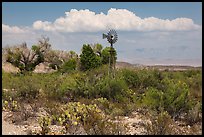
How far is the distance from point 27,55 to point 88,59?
17.5 ft

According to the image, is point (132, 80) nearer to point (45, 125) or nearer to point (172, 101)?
point (172, 101)

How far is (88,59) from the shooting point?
28.1 m

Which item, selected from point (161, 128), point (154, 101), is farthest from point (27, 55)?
point (161, 128)

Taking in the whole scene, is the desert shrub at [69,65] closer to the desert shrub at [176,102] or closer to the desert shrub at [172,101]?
the desert shrub at [172,101]

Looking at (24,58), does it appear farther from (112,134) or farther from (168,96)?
(112,134)

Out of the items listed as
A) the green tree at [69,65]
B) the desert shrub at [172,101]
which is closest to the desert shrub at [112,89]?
the desert shrub at [172,101]

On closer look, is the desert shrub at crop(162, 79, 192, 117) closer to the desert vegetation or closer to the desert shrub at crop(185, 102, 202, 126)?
the desert vegetation

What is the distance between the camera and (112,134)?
6.36m

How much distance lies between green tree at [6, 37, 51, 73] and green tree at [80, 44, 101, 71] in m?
4.07

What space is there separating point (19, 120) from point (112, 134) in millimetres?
2732

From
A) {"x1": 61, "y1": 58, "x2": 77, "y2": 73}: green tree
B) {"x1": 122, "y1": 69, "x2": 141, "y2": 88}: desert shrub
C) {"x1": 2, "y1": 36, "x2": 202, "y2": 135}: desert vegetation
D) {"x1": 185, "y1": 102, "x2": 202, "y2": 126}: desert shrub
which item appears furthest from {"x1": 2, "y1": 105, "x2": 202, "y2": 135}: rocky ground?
{"x1": 61, "y1": 58, "x2": 77, "y2": 73}: green tree

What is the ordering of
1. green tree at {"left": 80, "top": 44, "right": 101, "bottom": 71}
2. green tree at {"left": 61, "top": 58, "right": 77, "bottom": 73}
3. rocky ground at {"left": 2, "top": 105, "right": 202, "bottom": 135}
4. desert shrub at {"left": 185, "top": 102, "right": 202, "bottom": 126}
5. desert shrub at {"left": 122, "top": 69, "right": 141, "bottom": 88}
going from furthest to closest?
green tree at {"left": 61, "top": 58, "right": 77, "bottom": 73}
green tree at {"left": 80, "top": 44, "right": 101, "bottom": 71}
desert shrub at {"left": 122, "top": 69, "right": 141, "bottom": 88}
desert shrub at {"left": 185, "top": 102, "right": 202, "bottom": 126}
rocky ground at {"left": 2, "top": 105, "right": 202, "bottom": 135}

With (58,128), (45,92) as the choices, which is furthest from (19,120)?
(45,92)

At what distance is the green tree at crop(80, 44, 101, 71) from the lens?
27688mm
